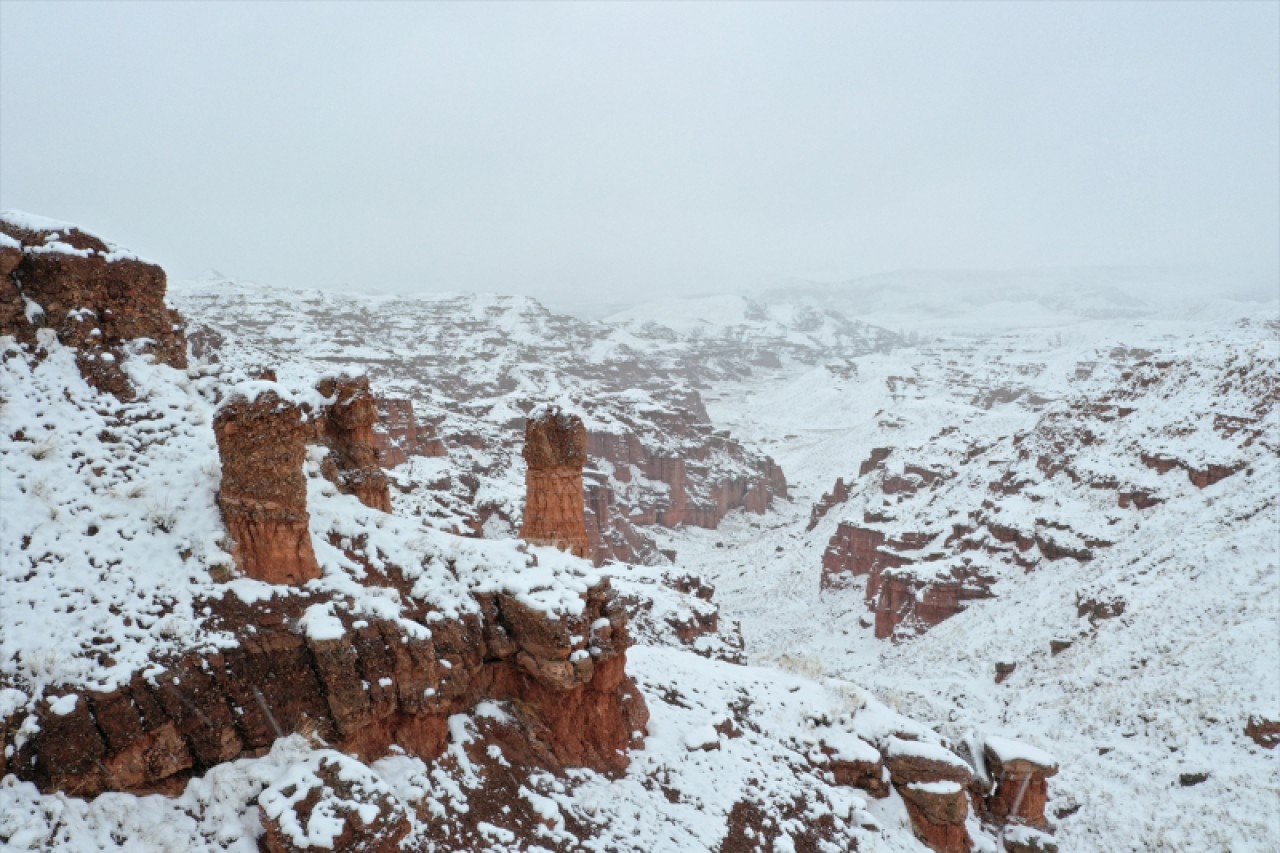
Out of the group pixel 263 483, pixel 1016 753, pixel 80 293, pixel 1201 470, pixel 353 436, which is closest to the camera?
pixel 263 483

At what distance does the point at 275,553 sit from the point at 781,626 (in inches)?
1740

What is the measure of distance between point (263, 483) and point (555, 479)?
381 inches

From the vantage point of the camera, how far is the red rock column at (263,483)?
407 inches

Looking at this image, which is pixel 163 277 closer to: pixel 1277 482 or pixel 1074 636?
pixel 1074 636

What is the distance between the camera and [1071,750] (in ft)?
86.9

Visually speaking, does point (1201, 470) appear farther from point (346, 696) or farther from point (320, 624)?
point (320, 624)

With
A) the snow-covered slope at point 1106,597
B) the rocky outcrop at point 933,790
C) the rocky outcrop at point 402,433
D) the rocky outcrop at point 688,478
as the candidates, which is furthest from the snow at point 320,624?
the rocky outcrop at point 688,478

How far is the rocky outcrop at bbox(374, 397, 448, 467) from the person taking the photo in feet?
172

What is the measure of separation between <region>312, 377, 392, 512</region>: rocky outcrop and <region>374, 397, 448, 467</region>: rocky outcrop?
3783cm

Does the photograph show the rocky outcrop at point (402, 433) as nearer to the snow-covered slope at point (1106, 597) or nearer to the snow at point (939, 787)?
the snow-covered slope at point (1106, 597)

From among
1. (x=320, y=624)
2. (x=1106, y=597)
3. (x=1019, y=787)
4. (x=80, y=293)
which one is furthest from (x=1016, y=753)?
(x=80, y=293)

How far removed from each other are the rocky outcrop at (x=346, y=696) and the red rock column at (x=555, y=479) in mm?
6103

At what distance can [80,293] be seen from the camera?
37.9 ft

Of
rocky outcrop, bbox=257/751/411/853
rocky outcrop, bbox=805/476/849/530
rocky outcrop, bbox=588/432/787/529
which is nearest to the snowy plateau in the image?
rocky outcrop, bbox=257/751/411/853
